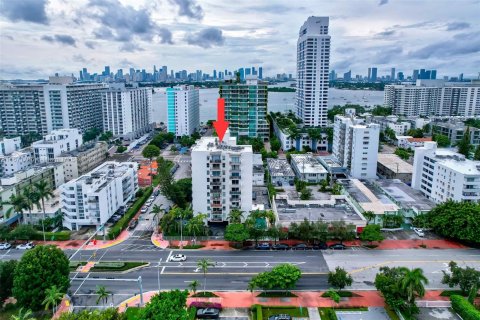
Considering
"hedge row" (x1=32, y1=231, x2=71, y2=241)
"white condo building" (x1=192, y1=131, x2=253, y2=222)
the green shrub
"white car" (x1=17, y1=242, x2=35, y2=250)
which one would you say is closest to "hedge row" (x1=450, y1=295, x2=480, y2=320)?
the green shrub

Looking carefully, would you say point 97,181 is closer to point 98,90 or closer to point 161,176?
point 161,176

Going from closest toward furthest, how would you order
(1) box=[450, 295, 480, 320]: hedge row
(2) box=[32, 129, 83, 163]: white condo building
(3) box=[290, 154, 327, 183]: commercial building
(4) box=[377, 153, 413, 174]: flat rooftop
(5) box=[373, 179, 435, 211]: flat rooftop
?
(1) box=[450, 295, 480, 320]: hedge row
(5) box=[373, 179, 435, 211]: flat rooftop
(3) box=[290, 154, 327, 183]: commercial building
(4) box=[377, 153, 413, 174]: flat rooftop
(2) box=[32, 129, 83, 163]: white condo building

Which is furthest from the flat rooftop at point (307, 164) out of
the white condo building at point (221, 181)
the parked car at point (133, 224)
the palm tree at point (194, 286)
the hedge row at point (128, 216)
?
the palm tree at point (194, 286)

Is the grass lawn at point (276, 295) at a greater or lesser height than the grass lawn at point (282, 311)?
greater

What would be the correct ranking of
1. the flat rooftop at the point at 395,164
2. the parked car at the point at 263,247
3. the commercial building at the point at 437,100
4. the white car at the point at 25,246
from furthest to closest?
the commercial building at the point at 437,100
the flat rooftop at the point at 395,164
the white car at the point at 25,246
the parked car at the point at 263,247

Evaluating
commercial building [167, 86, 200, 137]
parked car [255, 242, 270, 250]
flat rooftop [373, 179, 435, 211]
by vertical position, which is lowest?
parked car [255, 242, 270, 250]

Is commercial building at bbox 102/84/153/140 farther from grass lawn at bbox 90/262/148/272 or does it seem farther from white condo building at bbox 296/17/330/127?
grass lawn at bbox 90/262/148/272

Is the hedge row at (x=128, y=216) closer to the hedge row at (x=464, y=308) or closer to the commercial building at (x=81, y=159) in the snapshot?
the commercial building at (x=81, y=159)

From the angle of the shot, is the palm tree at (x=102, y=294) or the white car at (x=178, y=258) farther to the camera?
the white car at (x=178, y=258)
